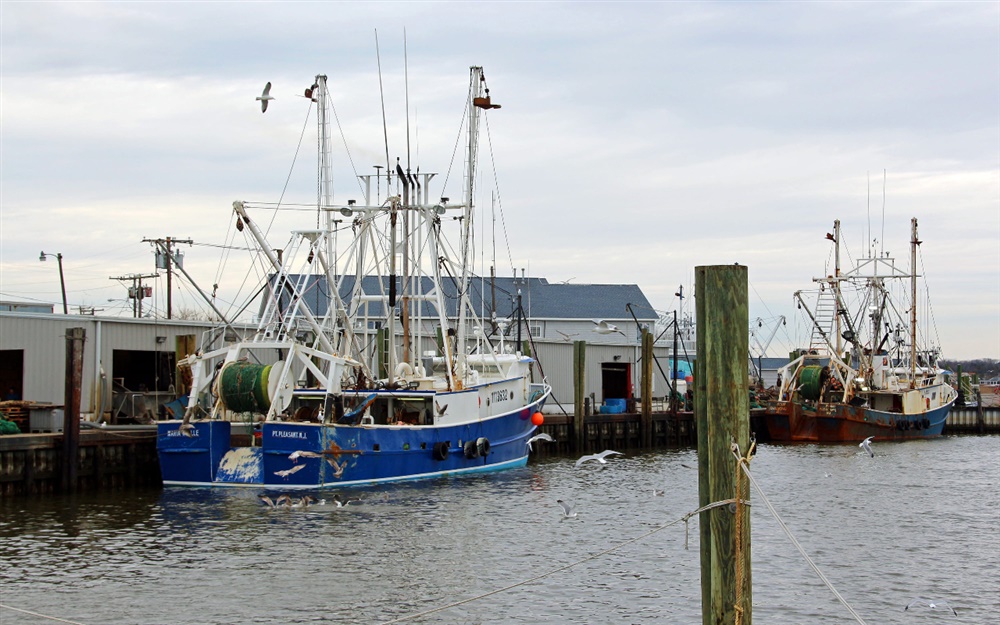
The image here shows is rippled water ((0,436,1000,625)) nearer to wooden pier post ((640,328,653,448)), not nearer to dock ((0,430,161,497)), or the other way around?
dock ((0,430,161,497))

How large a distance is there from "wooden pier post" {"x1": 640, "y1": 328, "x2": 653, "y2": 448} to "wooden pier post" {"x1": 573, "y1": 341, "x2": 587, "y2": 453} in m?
3.40

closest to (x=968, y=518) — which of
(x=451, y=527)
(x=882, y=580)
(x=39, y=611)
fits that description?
(x=882, y=580)

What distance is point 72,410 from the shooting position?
1033 inches

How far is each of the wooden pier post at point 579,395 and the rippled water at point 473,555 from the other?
10.7 m

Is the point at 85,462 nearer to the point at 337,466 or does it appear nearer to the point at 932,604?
the point at 337,466

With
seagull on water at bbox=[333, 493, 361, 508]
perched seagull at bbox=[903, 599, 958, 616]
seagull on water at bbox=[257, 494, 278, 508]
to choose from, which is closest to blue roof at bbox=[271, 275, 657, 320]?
seagull on water at bbox=[333, 493, 361, 508]

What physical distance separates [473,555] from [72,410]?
1145 cm

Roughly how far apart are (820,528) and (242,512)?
40.9 feet

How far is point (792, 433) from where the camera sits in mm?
50312

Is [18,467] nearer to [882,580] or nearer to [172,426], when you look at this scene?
[172,426]

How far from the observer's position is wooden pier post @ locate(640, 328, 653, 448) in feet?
148

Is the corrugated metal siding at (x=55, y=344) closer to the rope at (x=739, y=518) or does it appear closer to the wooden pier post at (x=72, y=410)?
the wooden pier post at (x=72, y=410)

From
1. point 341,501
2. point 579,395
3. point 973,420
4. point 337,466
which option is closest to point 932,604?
point 341,501

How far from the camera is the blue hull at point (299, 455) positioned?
2680 centimetres
